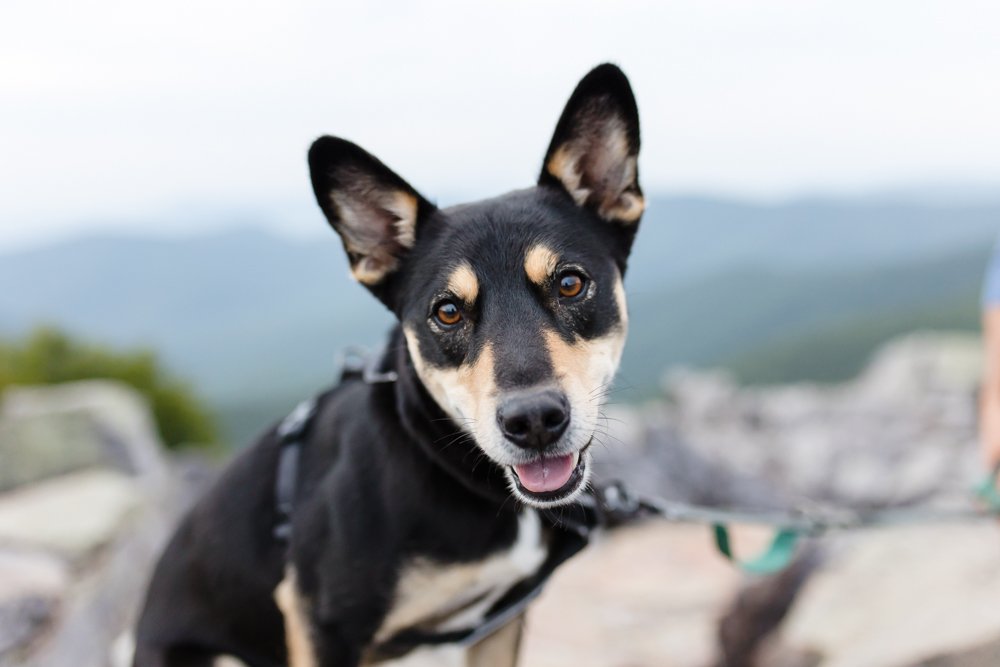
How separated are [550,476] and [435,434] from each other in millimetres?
574

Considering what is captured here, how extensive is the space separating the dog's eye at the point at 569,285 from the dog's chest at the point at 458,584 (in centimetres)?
95

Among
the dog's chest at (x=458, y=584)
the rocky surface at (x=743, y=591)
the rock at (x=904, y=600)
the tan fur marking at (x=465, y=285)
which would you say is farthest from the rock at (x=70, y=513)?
→ the rock at (x=904, y=600)

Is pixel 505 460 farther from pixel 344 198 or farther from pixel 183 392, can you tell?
pixel 183 392

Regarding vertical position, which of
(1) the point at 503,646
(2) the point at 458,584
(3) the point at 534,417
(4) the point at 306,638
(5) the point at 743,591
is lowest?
(5) the point at 743,591

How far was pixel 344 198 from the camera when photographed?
3.62 meters

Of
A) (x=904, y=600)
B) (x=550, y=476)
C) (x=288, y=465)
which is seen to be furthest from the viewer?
(x=904, y=600)

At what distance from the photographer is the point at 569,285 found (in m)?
3.34

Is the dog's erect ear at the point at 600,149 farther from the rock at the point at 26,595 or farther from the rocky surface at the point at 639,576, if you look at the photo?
the rock at the point at 26,595

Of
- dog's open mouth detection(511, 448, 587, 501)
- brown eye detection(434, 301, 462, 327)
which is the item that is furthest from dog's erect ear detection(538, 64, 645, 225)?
dog's open mouth detection(511, 448, 587, 501)

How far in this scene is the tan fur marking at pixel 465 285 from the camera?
3.31 metres

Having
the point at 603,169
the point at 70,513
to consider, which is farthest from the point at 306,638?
the point at 70,513

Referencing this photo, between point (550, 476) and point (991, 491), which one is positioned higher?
point (550, 476)

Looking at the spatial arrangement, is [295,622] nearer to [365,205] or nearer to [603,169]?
[365,205]

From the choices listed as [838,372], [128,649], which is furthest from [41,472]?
[838,372]
